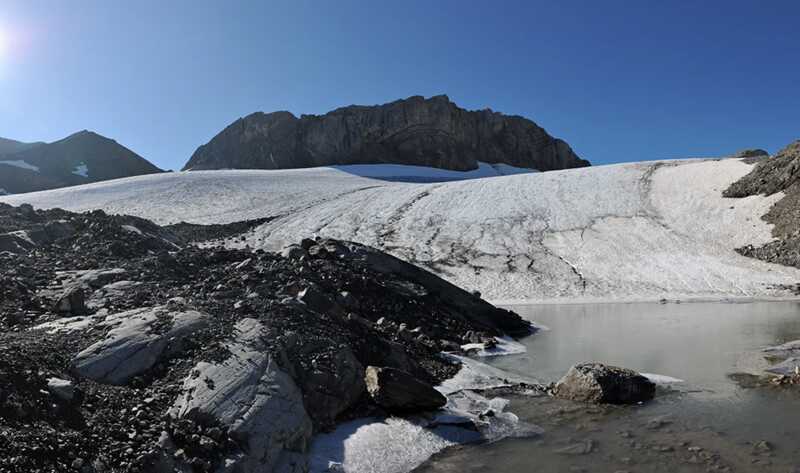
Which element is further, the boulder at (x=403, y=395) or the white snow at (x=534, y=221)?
the white snow at (x=534, y=221)

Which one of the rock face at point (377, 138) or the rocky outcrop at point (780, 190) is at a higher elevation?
the rock face at point (377, 138)

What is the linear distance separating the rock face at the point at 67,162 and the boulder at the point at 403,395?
10115cm

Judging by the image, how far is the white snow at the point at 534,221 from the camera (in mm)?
26125

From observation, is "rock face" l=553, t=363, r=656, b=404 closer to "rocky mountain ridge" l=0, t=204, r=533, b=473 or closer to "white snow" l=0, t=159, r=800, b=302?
"rocky mountain ridge" l=0, t=204, r=533, b=473

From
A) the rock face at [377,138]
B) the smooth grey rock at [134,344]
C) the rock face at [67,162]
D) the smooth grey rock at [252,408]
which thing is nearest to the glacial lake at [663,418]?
the smooth grey rock at [252,408]

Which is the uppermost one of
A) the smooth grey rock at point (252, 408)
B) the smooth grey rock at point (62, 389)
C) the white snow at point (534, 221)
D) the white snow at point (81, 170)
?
the white snow at point (81, 170)

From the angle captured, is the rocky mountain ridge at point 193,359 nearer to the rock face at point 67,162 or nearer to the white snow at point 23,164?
the rock face at point 67,162

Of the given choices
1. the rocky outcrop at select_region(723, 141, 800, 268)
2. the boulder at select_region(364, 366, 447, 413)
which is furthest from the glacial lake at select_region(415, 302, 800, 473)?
the rocky outcrop at select_region(723, 141, 800, 268)

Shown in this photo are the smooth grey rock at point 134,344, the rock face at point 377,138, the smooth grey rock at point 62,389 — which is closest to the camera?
the smooth grey rock at point 62,389

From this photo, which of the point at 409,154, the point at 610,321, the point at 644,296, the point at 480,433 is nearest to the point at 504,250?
the point at 644,296

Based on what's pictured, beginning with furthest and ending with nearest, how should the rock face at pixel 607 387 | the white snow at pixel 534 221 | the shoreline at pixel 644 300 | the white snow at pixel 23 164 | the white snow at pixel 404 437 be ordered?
the white snow at pixel 23 164
the white snow at pixel 534 221
the shoreline at pixel 644 300
the rock face at pixel 607 387
the white snow at pixel 404 437

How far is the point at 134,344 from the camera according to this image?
7.54m

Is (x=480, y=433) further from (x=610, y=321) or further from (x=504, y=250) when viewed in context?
(x=504, y=250)

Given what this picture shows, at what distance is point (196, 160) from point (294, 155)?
1151 inches
